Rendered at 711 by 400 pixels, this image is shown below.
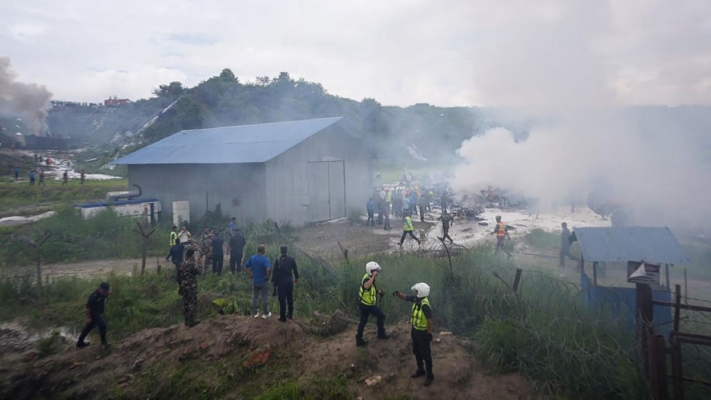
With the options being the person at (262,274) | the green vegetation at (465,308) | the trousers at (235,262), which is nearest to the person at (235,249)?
the trousers at (235,262)

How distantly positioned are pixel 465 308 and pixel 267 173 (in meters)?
11.4

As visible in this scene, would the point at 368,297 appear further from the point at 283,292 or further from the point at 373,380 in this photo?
the point at 283,292

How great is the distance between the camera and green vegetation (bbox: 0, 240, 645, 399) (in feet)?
19.9

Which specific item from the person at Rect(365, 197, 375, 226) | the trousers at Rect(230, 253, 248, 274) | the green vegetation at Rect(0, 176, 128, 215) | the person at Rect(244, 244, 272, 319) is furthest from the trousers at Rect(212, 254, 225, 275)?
the green vegetation at Rect(0, 176, 128, 215)

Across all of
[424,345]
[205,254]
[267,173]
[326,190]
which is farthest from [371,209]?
[424,345]

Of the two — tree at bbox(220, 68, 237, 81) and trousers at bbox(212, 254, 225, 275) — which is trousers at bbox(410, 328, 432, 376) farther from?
tree at bbox(220, 68, 237, 81)

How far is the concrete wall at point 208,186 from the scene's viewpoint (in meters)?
18.1

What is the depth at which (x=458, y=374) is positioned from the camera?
6.46 metres

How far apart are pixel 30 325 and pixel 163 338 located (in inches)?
147

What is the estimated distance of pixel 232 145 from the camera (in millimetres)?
21125

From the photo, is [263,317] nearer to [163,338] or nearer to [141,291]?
[163,338]

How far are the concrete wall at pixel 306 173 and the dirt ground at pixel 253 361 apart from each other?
33.4 ft

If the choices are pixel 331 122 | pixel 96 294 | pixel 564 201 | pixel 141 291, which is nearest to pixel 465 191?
pixel 564 201

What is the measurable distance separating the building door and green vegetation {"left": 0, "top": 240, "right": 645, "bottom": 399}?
277 inches
